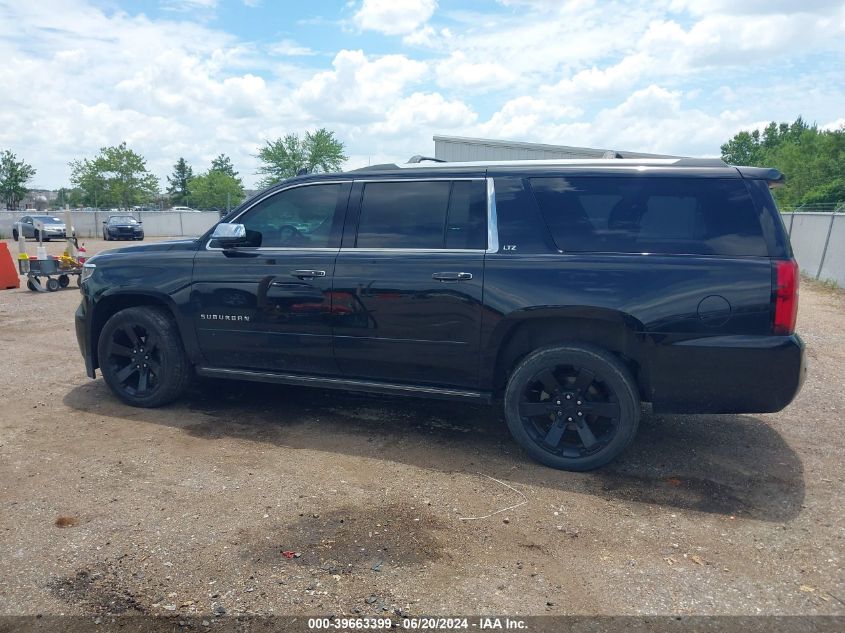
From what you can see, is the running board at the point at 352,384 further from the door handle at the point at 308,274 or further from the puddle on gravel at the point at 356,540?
the puddle on gravel at the point at 356,540

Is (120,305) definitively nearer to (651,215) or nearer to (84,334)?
(84,334)

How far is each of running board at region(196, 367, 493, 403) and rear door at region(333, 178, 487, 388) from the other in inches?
2.3

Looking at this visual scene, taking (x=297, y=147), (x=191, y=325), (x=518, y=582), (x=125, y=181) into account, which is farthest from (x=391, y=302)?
(x=125, y=181)

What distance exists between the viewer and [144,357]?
5328 millimetres

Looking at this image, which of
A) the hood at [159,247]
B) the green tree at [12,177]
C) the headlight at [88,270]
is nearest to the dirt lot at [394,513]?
the headlight at [88,270]

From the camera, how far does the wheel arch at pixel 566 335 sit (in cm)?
401

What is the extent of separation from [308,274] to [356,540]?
2.07 meters

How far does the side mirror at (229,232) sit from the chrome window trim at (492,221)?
1861 mm

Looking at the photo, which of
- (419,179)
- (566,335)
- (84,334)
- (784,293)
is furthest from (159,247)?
(784,293)

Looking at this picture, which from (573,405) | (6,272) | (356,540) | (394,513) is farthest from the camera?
(6,272)

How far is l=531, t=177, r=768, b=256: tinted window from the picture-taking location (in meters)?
3.84

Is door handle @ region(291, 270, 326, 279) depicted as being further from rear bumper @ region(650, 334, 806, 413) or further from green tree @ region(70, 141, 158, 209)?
green tree @ region(70, 141, 158, 209)

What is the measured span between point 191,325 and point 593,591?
3.60m

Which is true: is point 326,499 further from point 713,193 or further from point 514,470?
point 713,193
